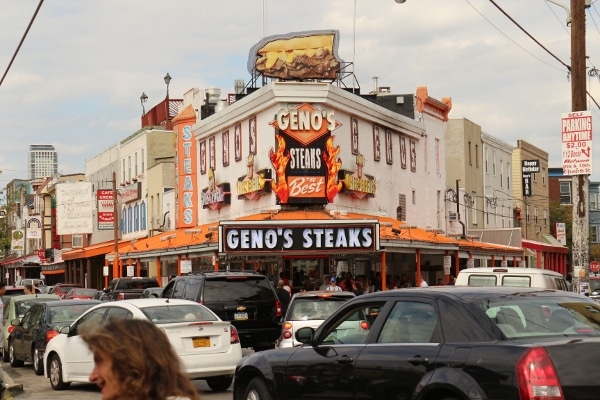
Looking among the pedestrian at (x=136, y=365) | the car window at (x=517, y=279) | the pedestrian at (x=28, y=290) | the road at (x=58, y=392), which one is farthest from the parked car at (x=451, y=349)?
the pedestrian at (x=28, y=290)

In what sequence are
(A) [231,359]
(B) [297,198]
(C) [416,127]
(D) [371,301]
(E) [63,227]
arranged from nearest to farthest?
1. (D) [371,301]
2. (A) [231,359]
3. (B) [297,198]
4. (C) [416,127]
5. (E) [63,227]

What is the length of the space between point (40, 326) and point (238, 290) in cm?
415

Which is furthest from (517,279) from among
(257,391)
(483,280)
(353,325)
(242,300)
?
(353,325)

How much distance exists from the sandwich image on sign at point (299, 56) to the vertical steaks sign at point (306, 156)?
3.04m

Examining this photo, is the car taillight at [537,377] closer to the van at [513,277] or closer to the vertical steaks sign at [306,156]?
the van at [513,277]

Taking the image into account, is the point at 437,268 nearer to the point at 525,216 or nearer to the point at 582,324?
the point at 525,216

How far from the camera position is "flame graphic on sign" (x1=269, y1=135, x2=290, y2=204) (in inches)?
1650

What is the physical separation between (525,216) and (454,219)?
1831cm

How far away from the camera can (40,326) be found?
22594 millimetres

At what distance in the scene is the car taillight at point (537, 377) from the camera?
8.02 meters

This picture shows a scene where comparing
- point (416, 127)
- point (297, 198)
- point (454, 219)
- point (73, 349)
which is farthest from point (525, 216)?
point (73, 349)

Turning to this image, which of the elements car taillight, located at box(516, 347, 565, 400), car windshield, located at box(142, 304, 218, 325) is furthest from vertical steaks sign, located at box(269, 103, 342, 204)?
car taillight, located at box(516, 347, 565, 400)

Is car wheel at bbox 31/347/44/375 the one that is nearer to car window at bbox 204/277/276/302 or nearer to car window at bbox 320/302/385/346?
car window at bbox 204/277/276/302

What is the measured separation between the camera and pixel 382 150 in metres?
47.5
